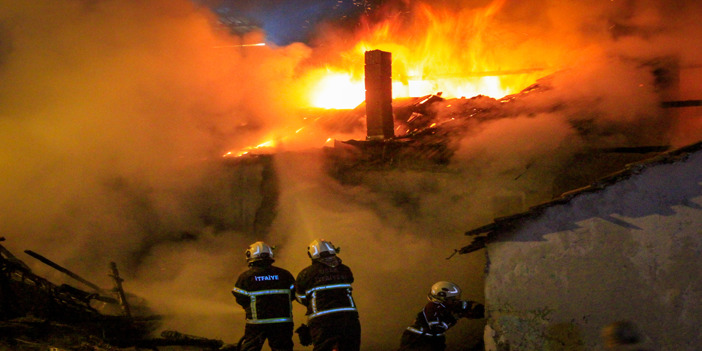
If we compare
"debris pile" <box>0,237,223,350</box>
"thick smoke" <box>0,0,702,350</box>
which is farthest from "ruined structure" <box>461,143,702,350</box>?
"debris pile" <box>0,237,223,350</box>

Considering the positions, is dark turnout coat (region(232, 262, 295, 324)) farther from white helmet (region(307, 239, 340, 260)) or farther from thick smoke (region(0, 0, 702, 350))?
thick smoke (region(0, 0, 702, 350))

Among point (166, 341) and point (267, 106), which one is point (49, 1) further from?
point (166, 341)

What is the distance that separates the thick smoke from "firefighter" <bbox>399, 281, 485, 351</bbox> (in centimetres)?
316

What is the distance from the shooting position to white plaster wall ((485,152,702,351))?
6527mm

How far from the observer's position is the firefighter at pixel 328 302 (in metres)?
6.20

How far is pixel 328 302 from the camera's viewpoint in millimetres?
6297

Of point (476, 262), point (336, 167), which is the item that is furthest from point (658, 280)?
point (336, 167)

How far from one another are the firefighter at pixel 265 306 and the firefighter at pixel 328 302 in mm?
184

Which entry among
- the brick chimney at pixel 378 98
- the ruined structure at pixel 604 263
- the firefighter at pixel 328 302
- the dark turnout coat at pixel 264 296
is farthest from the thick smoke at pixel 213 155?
the dark turnout coat at pixel 264 296

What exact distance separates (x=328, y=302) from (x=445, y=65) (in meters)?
13.5

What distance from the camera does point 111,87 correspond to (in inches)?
531

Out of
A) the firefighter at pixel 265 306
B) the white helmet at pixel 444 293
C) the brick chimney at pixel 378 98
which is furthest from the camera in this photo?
the brick chimney at pixel 378 98

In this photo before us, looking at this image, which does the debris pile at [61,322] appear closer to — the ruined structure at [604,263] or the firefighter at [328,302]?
the firefighter at [328,302]

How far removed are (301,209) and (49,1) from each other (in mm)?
7047
